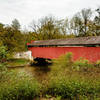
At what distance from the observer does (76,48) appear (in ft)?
28.7

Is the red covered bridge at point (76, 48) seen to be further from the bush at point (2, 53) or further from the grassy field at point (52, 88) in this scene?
the bush at point (2, 53)

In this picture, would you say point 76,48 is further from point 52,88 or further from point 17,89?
point 17,89

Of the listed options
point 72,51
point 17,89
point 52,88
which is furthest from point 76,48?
point 17,89

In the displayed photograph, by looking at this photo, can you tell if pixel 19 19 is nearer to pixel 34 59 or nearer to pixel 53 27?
pixel 53 27

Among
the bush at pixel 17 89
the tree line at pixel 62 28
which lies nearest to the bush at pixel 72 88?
the bush at pixel 17 89

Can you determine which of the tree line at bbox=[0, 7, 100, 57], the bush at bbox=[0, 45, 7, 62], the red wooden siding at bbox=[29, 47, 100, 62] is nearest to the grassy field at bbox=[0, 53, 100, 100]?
the bush at bbox=[0, 45, 7, 62]

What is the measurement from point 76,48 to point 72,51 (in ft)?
1.67

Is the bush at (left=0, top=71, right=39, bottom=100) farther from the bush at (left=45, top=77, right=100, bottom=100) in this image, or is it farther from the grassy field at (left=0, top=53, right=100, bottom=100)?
the bush at (left=45, top=77, right=100, bottom=100)

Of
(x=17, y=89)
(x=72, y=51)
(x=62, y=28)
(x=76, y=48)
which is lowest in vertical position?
(x=17, y=89)

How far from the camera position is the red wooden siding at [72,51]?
7621 millimetres

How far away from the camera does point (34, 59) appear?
48.8 ft

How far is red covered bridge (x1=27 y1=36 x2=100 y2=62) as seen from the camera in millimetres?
7621

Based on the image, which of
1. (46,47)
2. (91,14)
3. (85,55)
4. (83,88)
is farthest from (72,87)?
(91,14)

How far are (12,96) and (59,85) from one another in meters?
1.11
